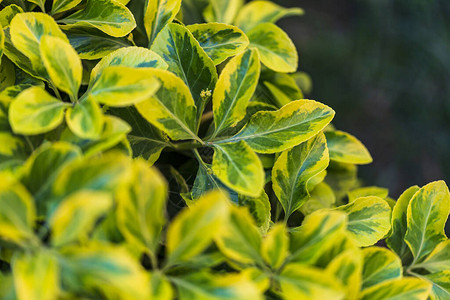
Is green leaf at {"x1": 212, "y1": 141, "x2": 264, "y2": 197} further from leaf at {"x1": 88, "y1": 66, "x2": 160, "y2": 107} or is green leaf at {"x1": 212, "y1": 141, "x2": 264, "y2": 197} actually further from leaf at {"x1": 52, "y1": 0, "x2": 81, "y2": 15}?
leaf at {"x1": 52, "y1": 0, "x2": 81, "y2": 15}

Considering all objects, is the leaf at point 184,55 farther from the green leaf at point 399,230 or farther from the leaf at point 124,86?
the green leaf at point 399,230

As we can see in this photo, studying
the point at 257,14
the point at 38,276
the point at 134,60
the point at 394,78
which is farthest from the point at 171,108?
the point at 394,78

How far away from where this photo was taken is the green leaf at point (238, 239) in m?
0.27

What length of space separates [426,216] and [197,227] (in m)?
0.23

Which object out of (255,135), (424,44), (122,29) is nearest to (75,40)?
(122,29)

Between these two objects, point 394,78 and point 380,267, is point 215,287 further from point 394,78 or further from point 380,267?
point 394,78

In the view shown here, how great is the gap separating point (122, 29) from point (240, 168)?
0.17m

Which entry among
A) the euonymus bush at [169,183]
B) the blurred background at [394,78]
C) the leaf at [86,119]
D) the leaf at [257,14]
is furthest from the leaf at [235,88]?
the blurred background at [394,78]

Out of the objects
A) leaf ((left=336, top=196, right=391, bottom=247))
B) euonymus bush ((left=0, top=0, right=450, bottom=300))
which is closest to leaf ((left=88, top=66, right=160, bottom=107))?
euonymus bush ((left=0, top=0, right=450, bottom=300))

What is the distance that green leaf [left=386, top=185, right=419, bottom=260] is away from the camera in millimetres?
406

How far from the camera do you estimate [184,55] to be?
38 centimetres

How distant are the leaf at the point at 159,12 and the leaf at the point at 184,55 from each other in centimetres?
3

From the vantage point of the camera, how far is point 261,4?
59cm

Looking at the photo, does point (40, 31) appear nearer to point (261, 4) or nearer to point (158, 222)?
point (158, 222)
